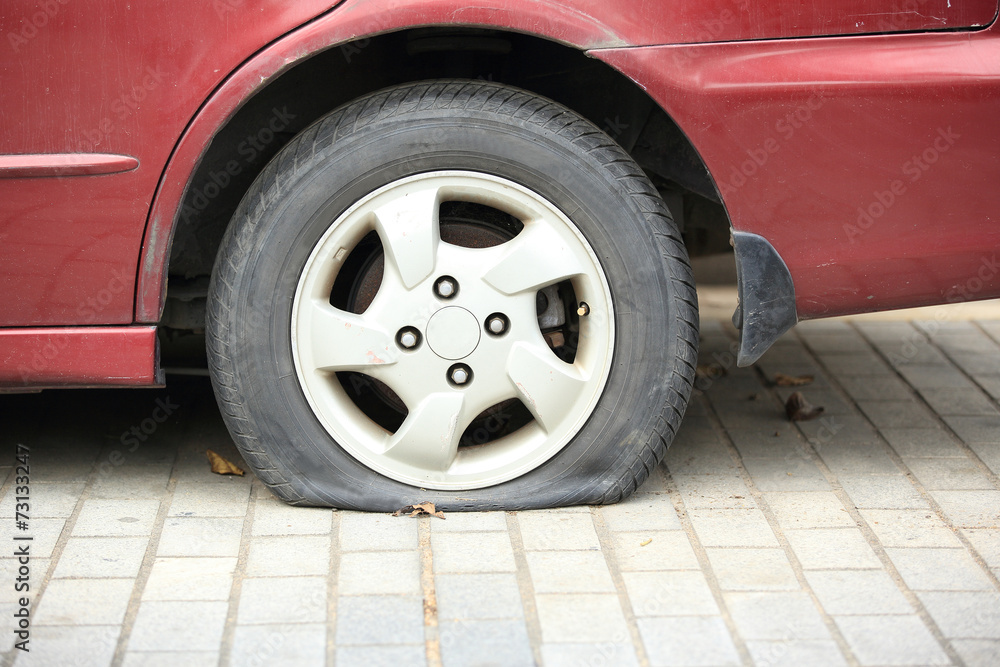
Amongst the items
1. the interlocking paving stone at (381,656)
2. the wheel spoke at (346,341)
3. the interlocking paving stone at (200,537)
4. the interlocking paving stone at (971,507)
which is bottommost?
the interlocking paving stone at (200,537)

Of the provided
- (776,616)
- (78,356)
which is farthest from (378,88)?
(776,616)

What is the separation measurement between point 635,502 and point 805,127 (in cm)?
94

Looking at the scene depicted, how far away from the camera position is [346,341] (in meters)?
2.21

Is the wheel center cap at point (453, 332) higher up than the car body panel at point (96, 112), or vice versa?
the car body panel at point (96, 112)

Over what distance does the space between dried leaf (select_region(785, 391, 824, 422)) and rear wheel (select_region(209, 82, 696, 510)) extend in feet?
2.56

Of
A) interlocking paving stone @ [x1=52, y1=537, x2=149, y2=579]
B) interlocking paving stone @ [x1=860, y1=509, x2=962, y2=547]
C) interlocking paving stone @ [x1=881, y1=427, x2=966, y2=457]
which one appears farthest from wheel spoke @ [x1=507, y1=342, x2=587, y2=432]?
interlocking paving stone @ [x1=881, y1=427, x2=966, y2=457]

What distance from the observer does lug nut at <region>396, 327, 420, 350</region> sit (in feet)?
7.23

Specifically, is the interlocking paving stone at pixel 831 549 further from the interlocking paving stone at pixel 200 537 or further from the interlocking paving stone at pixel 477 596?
the interlocking paving stone at pixel 200 537

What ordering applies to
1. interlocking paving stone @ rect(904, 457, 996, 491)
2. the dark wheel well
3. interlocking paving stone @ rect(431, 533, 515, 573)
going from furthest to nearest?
interlocking paving stone @ rect(904, 457, 996, 491) → the dark wheel well → interlocking paving stone @ rect(431, 533, 515, 573)

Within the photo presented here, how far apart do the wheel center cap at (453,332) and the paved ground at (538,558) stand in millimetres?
397

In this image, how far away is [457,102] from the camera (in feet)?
7.06

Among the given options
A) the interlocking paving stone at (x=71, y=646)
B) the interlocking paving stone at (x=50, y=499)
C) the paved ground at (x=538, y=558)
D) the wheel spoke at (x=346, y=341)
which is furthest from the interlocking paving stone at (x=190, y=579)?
the wheel spoke at (x=346, y=341)

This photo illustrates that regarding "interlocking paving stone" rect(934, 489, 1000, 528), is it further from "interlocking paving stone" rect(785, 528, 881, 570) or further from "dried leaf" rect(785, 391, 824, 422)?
"dried leaf" rect(785, 391, 824, 422)

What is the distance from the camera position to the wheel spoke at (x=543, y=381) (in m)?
2.21
